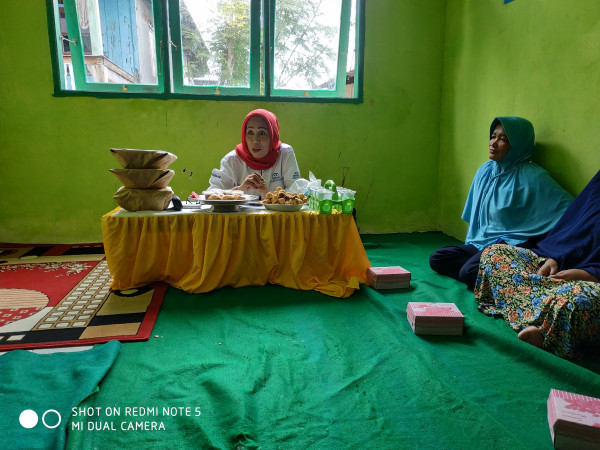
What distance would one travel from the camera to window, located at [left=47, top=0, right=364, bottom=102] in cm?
354

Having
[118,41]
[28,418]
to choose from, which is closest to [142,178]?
[28,418]

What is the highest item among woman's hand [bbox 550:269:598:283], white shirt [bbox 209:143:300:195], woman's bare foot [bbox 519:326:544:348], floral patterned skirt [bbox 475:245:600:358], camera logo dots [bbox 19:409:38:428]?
white shirt [bbox 209:143:300:195]

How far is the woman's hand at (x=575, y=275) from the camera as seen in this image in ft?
5.74

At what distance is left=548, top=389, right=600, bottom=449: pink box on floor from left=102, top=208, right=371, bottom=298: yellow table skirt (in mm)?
1285

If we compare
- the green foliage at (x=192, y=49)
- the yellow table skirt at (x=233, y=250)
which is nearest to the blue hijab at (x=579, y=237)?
the yellow table skirt at (x=233, y=250)

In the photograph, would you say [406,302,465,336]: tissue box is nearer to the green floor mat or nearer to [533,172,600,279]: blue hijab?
the green floor mat

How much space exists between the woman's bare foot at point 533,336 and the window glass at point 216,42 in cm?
326

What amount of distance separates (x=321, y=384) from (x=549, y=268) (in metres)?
1.33

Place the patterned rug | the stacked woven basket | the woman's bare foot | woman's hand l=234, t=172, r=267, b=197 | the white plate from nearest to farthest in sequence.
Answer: the woman's bare foot → the patterned rug → the stacked woven basket → the white plate → woman's hand l=234, t=172, r=267, b=197

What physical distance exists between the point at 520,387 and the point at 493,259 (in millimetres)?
784

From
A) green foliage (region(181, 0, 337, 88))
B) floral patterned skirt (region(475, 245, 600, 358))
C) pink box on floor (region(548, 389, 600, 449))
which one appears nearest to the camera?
pink box on floor (region(548, 389, 600, 449))

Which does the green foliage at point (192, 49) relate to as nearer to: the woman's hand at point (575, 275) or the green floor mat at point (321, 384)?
the green floor mat at point (321, 384)

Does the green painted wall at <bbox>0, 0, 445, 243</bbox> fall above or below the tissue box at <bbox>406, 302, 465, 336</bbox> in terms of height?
above

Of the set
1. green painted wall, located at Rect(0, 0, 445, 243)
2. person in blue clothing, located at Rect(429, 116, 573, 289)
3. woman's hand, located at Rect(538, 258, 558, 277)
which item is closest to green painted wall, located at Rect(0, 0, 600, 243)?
green painted wall, located at Rect(0, 0, 445, 243)
